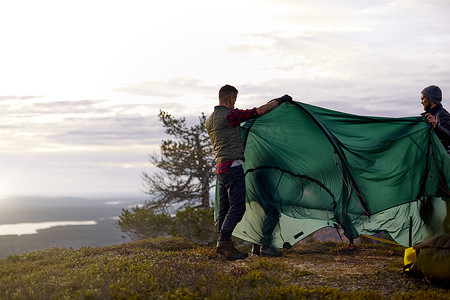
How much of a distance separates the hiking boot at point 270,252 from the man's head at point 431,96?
4.58 m

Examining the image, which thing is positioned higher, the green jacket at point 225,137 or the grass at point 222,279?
the green jacket at point 225,137

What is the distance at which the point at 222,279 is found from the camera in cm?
682

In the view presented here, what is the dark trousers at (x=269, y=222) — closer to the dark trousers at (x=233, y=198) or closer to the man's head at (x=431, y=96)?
the dark trousers at (x=233, y=198)

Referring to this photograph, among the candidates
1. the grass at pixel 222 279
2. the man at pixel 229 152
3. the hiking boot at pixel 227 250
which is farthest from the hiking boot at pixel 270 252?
the man at pixel 229 152

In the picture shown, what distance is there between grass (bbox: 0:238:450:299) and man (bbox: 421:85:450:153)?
2.74 meters

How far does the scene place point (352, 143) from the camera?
9008 mm

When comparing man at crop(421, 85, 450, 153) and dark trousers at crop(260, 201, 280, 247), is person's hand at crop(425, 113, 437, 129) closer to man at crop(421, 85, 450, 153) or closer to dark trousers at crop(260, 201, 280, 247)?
man at crop(421, 85, 450, 153)

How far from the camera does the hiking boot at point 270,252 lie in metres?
9.88

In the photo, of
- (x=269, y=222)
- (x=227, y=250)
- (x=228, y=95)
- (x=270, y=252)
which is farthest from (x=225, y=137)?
(x=270, y=252)

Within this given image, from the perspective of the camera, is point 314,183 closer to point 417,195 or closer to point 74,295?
point 417,195

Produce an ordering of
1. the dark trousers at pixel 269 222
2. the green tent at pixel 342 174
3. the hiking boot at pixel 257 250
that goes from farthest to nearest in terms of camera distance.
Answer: the hiking boot at pixel 257 250 → the dark trousers at pixel 269 222 → the green tent at pixel 342 174

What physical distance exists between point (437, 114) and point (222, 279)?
18.0ft

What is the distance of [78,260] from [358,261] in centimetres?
642

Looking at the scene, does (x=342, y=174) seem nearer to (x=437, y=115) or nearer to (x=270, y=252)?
(x=437, y=115)
